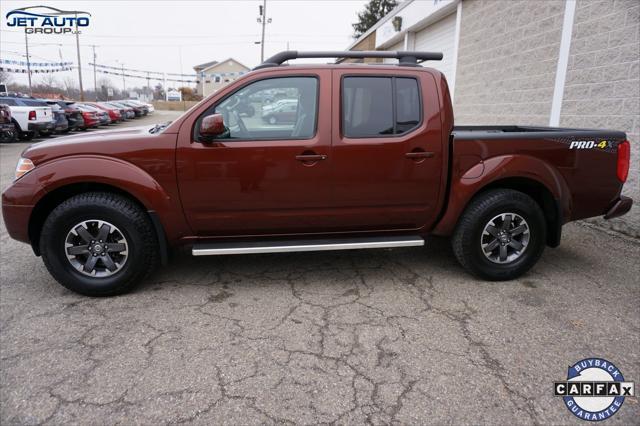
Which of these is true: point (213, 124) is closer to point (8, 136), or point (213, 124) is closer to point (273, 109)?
point (273, 109)

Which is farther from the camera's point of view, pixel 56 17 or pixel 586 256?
pixel 56 17

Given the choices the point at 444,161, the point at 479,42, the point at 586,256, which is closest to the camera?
the point at 444,161

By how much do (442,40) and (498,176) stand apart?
895 cm

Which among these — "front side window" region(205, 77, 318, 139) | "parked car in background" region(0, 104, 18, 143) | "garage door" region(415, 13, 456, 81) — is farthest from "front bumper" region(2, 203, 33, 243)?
"parked car in background" region(0, 104, 18, 143)

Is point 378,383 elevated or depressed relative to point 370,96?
depressed

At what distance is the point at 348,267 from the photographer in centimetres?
421

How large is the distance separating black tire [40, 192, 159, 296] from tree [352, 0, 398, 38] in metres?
41.3

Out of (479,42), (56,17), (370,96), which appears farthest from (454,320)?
(56,17)

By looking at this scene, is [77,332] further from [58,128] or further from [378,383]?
[58,128]

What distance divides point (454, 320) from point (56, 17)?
24.3 meters

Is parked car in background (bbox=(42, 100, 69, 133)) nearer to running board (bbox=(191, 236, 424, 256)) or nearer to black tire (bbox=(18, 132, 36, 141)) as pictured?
black tire (bbox=(18, 132, 36, 141))

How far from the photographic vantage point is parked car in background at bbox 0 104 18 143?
1416 centimetres

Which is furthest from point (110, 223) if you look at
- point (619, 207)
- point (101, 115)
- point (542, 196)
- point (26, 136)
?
point (101, 115)

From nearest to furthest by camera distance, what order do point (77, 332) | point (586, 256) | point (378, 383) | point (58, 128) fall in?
point (378, 383)
point (77, 332)
point (586, 256)
point (58, 128)
